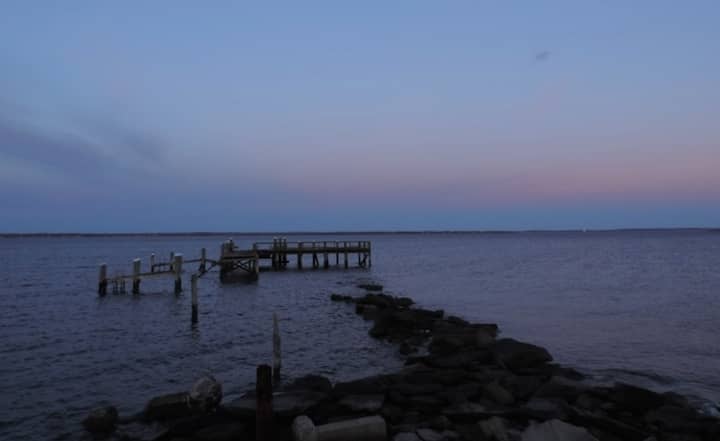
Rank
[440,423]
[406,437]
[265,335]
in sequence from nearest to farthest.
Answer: [406,437]
[440,423]
[265,335]

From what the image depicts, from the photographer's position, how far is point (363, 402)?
34.1 ft

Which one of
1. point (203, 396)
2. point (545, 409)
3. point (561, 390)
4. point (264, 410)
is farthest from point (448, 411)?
point (203, 396)

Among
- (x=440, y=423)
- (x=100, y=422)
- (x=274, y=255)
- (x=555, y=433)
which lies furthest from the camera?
(x=274, y=255)

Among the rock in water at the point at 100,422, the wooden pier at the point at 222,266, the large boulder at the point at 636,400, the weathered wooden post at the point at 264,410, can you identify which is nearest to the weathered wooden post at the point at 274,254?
the wooden pier at the point at 222,266

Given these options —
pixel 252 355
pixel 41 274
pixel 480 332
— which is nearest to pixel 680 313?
pixel 480 332

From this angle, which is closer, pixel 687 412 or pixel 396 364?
pixel 687 412

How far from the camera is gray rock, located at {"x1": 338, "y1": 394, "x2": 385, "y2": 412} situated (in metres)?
10.1

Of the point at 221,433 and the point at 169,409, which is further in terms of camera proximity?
the point at 169,409

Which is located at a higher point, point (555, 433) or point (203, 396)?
point (555, 433)

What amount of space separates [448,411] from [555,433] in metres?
2.49

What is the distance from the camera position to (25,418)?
11477mm

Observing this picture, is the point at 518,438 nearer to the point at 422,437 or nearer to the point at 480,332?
the point at 422,437

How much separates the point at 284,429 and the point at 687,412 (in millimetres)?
7721

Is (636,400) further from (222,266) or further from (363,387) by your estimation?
(222,266)
